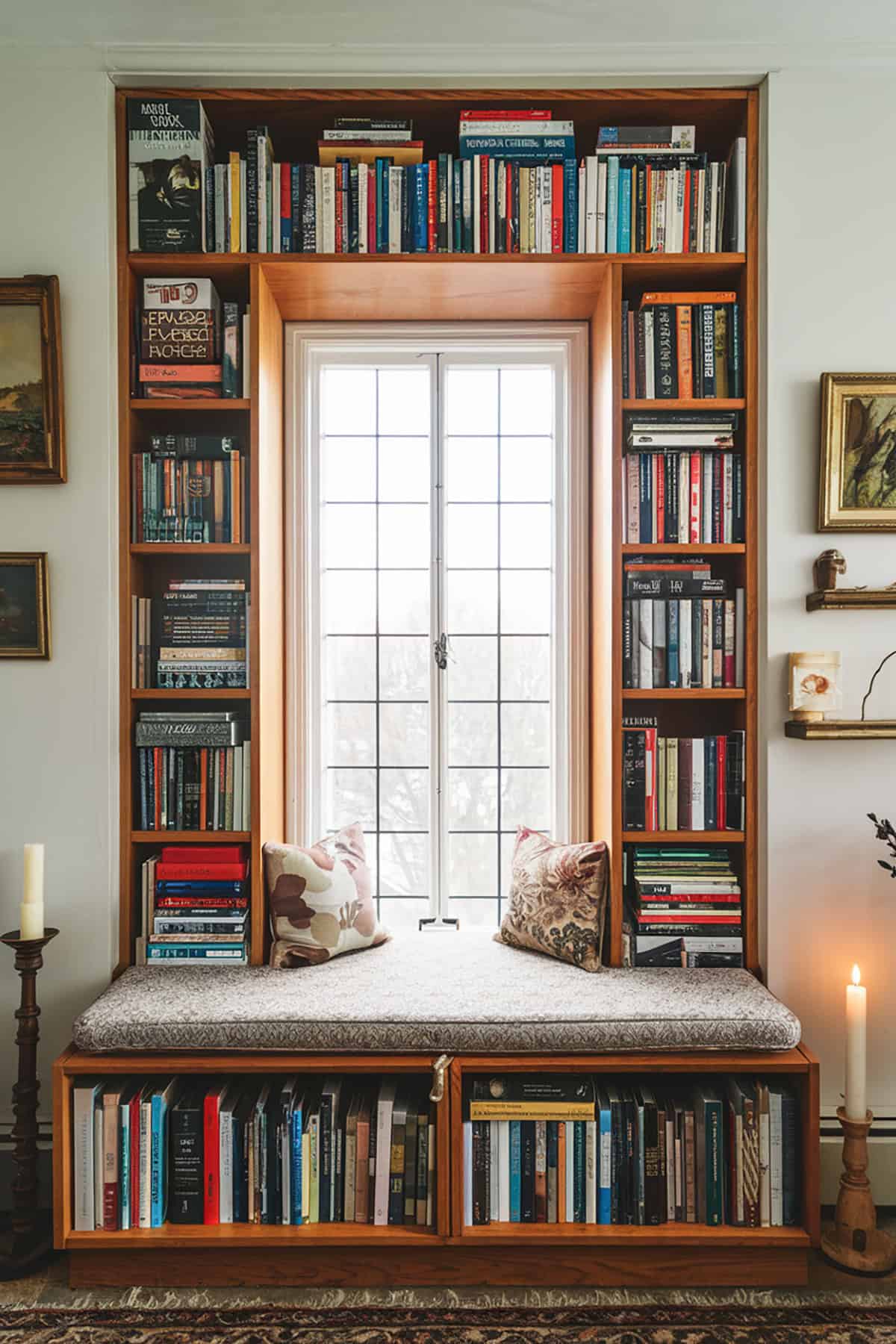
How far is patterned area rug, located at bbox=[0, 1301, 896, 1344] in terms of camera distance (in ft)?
5.92

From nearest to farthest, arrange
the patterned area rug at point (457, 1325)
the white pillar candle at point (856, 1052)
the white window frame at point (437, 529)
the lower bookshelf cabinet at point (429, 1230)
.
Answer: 1. the patterned area rug at point (457, 1325)
2. the lower bookshelf cabinet at point (429, 1230)
3. the white pillar candle at point (856, 1052)
4. the white window frame at point (437, 529)

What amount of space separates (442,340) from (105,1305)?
2710 mm

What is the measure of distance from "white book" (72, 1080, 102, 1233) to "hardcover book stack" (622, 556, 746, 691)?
67.4 inches

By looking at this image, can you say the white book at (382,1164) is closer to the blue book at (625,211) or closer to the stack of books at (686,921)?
the stack of books at (686,921)

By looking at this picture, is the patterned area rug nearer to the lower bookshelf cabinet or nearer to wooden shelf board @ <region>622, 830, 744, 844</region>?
the lower bookshelf cabinet

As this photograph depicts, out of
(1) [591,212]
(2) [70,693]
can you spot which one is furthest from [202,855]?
(1) [591,212]

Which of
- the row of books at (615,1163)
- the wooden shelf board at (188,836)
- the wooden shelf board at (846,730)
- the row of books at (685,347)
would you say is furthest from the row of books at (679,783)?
the wooden shelf board at (188,836)

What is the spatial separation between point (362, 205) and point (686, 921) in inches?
85.3

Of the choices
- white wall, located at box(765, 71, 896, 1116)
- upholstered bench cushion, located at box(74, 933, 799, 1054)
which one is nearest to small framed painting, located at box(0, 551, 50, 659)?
upholstered bench cushion, located at box(74, 933, 799, 1054)

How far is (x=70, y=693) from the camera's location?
2289 mm

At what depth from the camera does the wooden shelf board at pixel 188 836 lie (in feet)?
7.61

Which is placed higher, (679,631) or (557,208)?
(557,208)

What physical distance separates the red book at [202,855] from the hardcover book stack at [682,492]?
143 cm

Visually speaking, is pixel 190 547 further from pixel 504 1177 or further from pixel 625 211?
pixel 504 1177
